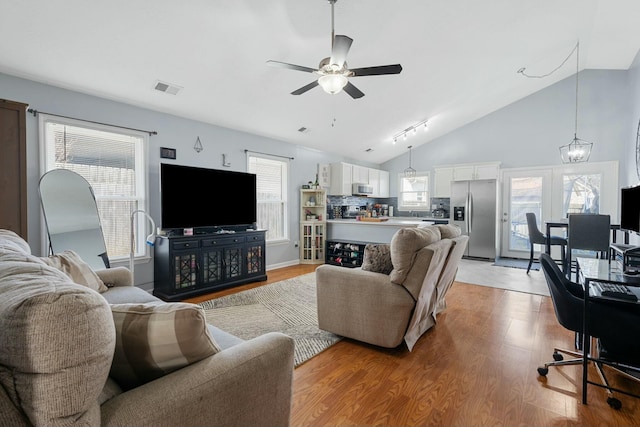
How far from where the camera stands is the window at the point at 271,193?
552 cm

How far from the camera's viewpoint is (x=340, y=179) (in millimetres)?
6672

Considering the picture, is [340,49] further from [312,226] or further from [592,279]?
[312,226]

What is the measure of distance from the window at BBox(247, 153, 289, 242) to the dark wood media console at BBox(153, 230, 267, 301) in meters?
0.90

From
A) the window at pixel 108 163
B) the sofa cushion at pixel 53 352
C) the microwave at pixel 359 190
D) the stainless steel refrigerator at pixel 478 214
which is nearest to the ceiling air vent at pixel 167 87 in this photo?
the window at pixel 108 163

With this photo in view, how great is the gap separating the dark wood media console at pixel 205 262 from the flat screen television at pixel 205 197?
25cm

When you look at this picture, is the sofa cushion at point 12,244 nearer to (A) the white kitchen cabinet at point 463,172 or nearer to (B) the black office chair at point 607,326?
(B) the black office chair at point 607,326

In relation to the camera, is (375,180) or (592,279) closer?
(592,279)

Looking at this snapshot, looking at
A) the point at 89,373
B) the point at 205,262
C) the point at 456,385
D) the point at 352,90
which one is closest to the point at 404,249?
the point at 456,385

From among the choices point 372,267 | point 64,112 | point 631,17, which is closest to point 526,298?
point 372,267

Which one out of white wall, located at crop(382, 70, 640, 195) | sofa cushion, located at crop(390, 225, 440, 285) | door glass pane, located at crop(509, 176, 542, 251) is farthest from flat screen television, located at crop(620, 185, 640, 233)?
door glass pane, located at crop(509, 176, 542, 251)

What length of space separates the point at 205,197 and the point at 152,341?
3.61 metres

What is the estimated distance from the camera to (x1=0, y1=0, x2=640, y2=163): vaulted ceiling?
8.88ft

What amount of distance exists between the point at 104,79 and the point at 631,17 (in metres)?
6.45

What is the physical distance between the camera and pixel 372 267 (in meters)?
2.70
